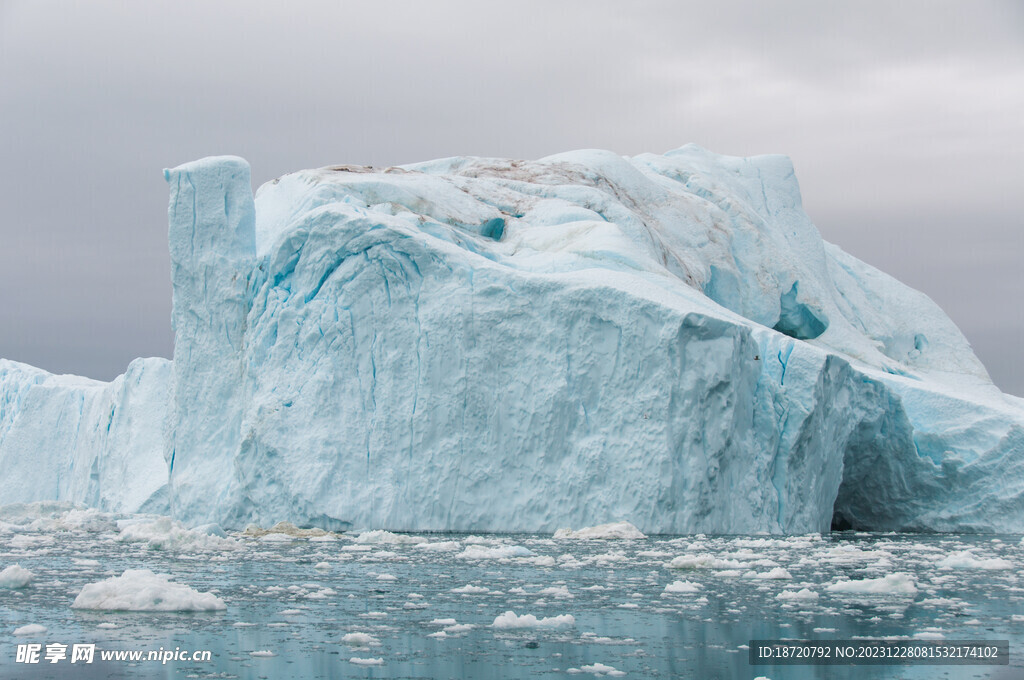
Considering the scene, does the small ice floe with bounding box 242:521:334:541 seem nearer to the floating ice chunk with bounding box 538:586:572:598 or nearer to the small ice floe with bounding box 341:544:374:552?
the small ice floe with bounding box 341:544:374:552

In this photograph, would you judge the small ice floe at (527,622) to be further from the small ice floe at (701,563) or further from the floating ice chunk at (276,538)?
the floating ice chunk at (276,538)

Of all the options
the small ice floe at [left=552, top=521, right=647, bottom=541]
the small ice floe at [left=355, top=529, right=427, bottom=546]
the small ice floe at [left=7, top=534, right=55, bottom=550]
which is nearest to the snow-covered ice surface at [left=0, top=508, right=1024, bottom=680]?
the small ice floe at [left=355, top=529, right=427, bottom=546]

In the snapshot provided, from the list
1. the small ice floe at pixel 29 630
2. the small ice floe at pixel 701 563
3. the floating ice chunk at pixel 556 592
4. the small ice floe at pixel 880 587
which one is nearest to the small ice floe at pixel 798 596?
the small ice floe at pixel 880 587

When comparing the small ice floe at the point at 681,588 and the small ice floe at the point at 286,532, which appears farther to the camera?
the small ice floe at the point at 286,532

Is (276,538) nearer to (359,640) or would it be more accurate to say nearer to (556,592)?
(556,592)

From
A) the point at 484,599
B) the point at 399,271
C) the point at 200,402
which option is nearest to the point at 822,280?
the point at 399,271

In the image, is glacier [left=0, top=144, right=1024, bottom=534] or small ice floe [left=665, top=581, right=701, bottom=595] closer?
small ice floe [left=665, top=581, right=701, bottom=595]
